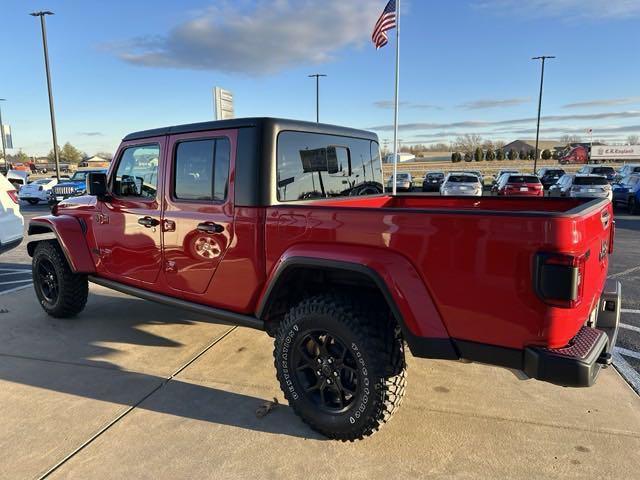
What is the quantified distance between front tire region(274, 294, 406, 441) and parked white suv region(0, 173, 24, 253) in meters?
4.54

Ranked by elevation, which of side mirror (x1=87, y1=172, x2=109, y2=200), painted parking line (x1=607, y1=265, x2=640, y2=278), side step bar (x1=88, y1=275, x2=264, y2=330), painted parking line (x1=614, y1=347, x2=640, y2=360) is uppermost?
side mirror (x1=87, y1=172, x2=109, y2=200)

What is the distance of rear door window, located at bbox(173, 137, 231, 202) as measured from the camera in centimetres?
334

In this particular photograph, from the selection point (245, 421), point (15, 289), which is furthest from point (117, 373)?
point (15, 289)

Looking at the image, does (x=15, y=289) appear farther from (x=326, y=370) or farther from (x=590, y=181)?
(x=590, y=181)

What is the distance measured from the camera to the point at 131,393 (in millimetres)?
3412

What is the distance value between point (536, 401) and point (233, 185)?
8.44 feet

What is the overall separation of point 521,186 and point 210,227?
18960 millimetres

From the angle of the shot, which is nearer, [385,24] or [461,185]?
[385,24]

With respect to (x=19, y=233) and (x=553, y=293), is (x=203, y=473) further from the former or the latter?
(x=19, y=233)

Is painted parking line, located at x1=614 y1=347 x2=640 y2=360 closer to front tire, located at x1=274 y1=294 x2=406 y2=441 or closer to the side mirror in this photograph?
front tire, located at x1=274 y1=294 x2=406 y2=441

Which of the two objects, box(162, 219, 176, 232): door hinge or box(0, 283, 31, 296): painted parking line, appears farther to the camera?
box(0, 283, 31, 296): painted parking line

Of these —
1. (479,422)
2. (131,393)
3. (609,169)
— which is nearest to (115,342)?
(131,393)

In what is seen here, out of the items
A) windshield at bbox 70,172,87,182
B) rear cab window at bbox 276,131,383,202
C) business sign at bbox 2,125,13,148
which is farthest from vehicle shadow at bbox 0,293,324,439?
business sign at bbox 2,125,13,148

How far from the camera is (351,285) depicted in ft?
9.78
